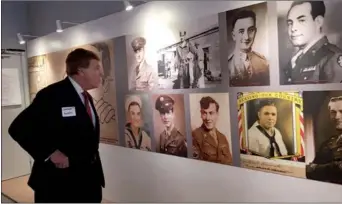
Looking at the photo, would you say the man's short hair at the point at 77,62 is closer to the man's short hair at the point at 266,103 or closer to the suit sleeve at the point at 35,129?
the suit sleeve at the point at 35,129

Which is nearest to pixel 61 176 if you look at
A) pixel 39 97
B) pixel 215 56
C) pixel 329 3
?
pixel 39 97

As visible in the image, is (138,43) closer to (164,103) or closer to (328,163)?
(164,103)

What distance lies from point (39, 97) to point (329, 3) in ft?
3.97

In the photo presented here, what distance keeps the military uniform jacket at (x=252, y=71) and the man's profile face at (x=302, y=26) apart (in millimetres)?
180

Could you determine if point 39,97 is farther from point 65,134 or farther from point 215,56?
point 215,56

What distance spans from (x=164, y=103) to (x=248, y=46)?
712mm

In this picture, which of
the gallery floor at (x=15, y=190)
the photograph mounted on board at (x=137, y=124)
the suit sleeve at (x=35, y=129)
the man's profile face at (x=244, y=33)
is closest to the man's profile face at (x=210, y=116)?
the man's profile face at (x=244, y=33)

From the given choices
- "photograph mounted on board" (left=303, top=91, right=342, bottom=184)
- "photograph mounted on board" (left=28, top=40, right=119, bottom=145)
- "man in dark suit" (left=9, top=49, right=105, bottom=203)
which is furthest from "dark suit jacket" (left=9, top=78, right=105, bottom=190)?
"photograph mounted on board" (left=28, top=40, right=119, bottom=145)

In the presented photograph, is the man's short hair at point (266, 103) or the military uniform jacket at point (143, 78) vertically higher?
the military uniform jacket at point (143, 78)

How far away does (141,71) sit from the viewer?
7.14 ft

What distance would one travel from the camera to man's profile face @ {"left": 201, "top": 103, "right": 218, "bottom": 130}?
1793 millimetres

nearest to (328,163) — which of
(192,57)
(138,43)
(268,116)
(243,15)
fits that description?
(268,116)

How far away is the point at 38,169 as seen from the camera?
1.19m

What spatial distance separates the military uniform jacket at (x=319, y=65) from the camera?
131 centimetres
